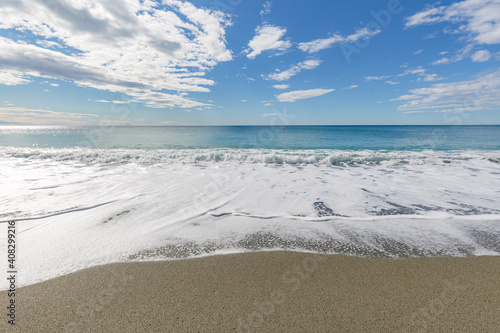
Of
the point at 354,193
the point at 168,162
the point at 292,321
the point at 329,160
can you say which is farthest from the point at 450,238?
the point at 168,162

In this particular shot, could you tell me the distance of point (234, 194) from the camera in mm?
7027

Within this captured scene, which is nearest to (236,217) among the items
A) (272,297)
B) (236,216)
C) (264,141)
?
(236,216)

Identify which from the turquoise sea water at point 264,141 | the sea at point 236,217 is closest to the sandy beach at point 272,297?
the sea at point 236,217

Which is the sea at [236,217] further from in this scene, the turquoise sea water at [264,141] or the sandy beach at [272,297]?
the turquoise sea water at [264,141]

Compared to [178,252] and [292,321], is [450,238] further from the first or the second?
[178,252]

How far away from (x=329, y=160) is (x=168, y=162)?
1075cm

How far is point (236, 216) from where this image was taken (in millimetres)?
5227

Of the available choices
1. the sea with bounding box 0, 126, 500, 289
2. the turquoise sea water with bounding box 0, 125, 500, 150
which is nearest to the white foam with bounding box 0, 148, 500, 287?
the sea with bounding box 0, 126, 500, 289

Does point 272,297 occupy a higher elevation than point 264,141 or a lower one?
lower

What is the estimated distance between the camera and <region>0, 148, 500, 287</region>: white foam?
3.72 metres

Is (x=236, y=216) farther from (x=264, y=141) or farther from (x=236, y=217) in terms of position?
(x=264, y=141)

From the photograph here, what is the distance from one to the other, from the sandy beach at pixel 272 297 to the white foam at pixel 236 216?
426 millimetres

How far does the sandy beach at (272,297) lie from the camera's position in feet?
7.37

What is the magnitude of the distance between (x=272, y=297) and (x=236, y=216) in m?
2.74
